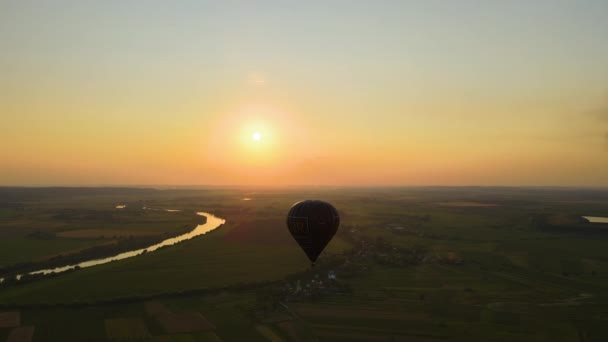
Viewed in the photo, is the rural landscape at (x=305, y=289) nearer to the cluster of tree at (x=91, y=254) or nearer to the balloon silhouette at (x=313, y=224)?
the cluster of tree at (x=91, y=254)

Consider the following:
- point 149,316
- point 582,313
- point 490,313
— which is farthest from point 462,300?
point 149,316

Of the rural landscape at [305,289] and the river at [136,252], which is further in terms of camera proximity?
the river at [136,252]

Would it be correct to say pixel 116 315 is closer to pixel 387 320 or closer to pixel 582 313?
pixel 387 320

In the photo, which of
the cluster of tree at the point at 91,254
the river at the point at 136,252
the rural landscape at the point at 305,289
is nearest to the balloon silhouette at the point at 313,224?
the rural landscape at the point at 305,289

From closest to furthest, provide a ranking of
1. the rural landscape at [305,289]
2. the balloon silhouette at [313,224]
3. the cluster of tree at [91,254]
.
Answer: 1. the balloon silhouette at [313,224]
2. the rural landscape at [305,289]
3. the cluster of tree at [91,254]

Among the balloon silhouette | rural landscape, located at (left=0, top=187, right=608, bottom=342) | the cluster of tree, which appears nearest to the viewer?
the balloon silhouette

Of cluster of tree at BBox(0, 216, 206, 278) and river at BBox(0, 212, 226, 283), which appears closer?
cluster of tree at BBox(0, 216, 206, 278)

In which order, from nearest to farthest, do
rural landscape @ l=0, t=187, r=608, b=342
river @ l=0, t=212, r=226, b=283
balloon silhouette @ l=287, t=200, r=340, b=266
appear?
balloon silhouette @ l=287, t=200, r=340, b=266 → rural landscape @ l=0, t=187, r=608, b=342 → river @ l=0, t=212, r=226, b=283

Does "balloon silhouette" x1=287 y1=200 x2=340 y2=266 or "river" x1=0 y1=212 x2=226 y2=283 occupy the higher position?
"balloon silhouette" x1=287 y1=200 x2=340 y2=266

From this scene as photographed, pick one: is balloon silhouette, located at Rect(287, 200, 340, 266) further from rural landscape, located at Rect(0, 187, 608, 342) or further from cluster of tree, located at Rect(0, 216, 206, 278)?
cluster of tree, located at Rect(0, 216, 206, 278)

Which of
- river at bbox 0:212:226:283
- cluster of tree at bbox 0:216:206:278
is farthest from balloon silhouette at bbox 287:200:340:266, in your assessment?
cluster of tree at bbox 0:216:206:278
